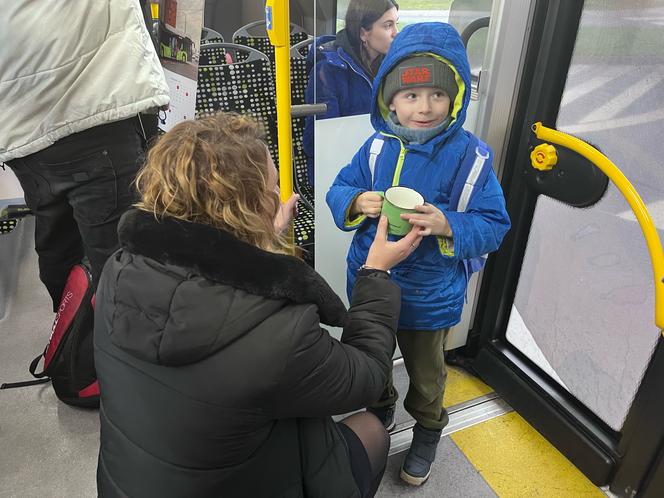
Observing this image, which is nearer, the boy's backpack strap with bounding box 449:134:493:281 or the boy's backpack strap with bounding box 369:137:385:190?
the boy's backpack strap with bounding box 449:134:493:281

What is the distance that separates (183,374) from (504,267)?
1375 mm

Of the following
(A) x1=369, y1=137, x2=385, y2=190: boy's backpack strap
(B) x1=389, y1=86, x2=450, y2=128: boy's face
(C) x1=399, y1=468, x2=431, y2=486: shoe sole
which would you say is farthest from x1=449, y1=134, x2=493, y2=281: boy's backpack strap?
(C) x1=399, y1=468, x2=431, y2=486: shoe sole

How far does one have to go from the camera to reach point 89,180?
1553mm

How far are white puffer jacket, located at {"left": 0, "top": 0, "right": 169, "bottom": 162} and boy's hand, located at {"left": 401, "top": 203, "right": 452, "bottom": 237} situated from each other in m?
0.93

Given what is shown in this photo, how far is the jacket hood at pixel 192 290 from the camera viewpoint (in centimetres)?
77

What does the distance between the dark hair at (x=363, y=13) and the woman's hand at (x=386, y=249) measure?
2.14 ft

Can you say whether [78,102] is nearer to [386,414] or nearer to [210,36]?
[210,36]

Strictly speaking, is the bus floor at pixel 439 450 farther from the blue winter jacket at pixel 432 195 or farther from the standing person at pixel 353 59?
the standing person at pixel 353 59

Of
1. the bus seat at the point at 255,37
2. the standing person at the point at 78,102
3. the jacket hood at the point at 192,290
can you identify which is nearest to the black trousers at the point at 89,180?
the standing person at the point at 78,102

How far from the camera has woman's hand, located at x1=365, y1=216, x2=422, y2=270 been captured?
1165 mm

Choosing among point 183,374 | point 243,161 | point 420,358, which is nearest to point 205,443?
point 183,374

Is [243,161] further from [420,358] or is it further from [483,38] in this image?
[483,38]

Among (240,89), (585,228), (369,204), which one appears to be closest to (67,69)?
(240,89)

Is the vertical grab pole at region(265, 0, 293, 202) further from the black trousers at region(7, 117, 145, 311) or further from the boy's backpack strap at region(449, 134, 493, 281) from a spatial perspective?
the black trousers at region(7, 117, 145, 311)
